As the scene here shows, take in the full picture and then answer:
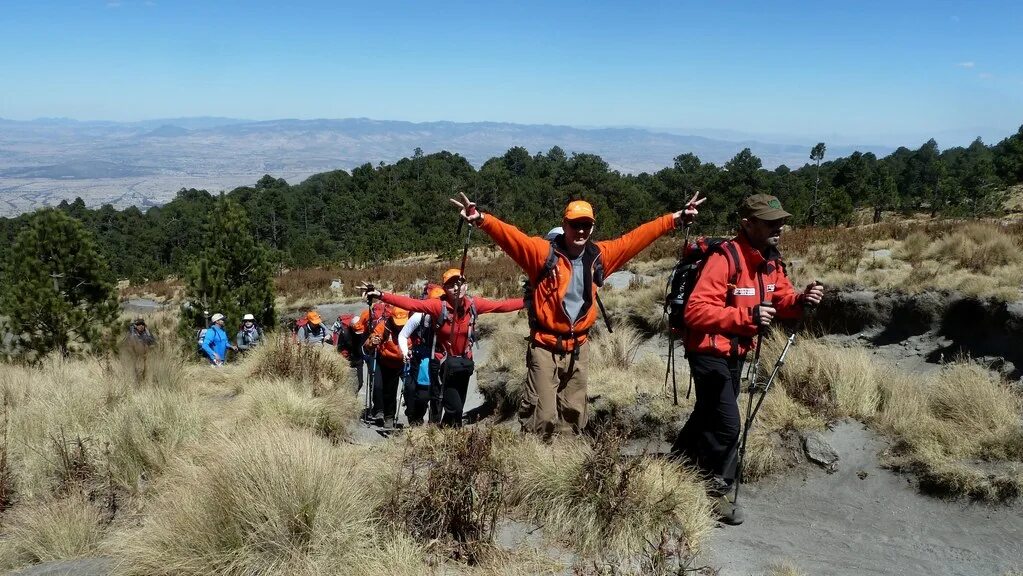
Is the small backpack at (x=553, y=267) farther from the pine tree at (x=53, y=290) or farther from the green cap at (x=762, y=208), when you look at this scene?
the pine tree at (x=53, y=290)

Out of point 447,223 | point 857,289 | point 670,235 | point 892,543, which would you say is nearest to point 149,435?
point 892,543

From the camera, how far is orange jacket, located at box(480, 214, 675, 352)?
13.4 ft

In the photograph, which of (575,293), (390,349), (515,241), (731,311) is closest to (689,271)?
(731,311)

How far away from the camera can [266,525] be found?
9.62 ft

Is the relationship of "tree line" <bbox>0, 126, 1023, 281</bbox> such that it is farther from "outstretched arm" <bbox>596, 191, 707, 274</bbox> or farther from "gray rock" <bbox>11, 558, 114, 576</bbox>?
"gray rock" <bbox>11, 558, 114, 576</bbox>

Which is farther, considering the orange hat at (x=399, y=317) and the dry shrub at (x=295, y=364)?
the dry shrub at (x=295, y=364)

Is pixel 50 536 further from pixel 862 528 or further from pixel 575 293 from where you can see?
pixel 862 528

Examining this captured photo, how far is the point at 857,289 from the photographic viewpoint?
→ 8227 millimetres

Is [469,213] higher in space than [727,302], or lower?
higher

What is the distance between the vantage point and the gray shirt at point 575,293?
414 centimetres

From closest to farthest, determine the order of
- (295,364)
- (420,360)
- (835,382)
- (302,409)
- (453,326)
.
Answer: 1. (835,382)
2. (302,409)
3. (453,326)
4. (420,360)
5. (295,364)

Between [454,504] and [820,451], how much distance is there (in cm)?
305

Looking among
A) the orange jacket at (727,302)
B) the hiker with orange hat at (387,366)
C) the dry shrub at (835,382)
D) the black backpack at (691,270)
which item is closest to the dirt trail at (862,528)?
the dry shrub at (835,382)

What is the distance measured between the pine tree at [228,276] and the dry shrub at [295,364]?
3.62 meters
